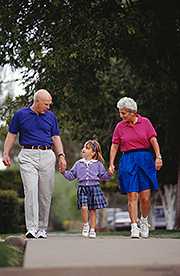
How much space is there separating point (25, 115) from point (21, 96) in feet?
35.1

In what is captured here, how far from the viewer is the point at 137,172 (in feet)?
37.9

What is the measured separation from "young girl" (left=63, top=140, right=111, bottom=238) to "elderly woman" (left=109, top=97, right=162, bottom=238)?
72 centimetres

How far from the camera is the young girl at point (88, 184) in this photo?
12133mm

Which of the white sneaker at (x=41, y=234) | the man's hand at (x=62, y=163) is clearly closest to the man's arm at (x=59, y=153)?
the man's hand at (x=62, y=163)

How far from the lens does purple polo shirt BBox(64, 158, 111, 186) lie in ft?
39.9

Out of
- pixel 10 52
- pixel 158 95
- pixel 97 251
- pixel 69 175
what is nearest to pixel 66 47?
pixel 10 52

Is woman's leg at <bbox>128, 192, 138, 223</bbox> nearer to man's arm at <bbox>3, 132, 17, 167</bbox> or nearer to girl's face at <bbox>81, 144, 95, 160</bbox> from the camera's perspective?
girl's face at <bbox>81, 144, 95, 160</bbox>

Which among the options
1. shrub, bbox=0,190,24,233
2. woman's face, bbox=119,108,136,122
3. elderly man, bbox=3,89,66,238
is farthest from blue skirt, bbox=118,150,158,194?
shrub, bbox=0,190,24,233

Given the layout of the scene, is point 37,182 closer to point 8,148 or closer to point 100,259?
point 8,148

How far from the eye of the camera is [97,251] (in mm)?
7777

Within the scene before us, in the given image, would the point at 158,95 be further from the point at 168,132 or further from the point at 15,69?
the point at 15,69

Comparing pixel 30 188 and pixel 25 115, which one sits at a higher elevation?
pixel 25 115

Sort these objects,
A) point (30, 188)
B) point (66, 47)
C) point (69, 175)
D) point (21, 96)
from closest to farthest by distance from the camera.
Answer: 1. point (30, 188)
2. point (69, 175)
3. point (66, 47)
4. point (21, 96)

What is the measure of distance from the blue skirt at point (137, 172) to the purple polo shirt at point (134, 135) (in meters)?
0.11
